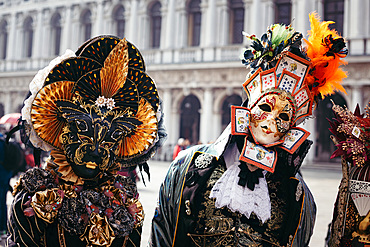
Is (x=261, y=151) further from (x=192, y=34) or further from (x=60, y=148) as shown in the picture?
(x=192, y=34)

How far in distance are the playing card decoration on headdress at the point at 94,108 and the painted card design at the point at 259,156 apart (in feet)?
1.86

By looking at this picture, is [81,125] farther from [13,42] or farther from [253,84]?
[13,42]

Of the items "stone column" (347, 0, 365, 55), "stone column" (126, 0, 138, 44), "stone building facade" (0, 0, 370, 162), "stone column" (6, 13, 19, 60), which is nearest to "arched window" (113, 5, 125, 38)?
"stone building facade" (0, 0, 370, 162)

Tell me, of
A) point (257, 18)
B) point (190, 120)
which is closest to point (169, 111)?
point (190, 120)

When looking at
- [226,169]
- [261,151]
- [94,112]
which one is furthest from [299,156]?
[94,112]

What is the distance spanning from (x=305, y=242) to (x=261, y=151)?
28.1 inches

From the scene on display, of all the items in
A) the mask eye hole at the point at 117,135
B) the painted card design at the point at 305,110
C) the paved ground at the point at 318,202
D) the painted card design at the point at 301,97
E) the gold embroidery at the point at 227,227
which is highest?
the painted card design at the point at 301,97

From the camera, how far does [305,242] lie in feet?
8.88

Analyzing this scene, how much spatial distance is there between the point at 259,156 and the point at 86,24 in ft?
82.0

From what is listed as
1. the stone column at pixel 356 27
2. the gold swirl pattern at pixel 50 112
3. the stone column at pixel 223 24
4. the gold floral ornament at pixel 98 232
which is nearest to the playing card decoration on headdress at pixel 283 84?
the gold floral ornament at pixel 98 232

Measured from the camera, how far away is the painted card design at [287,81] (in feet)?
8.55

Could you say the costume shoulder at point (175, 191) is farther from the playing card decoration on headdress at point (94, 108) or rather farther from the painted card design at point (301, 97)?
the painted card design at point (301, 97)

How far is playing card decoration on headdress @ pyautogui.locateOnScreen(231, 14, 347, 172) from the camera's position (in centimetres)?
251

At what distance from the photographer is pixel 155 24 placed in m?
23.9
